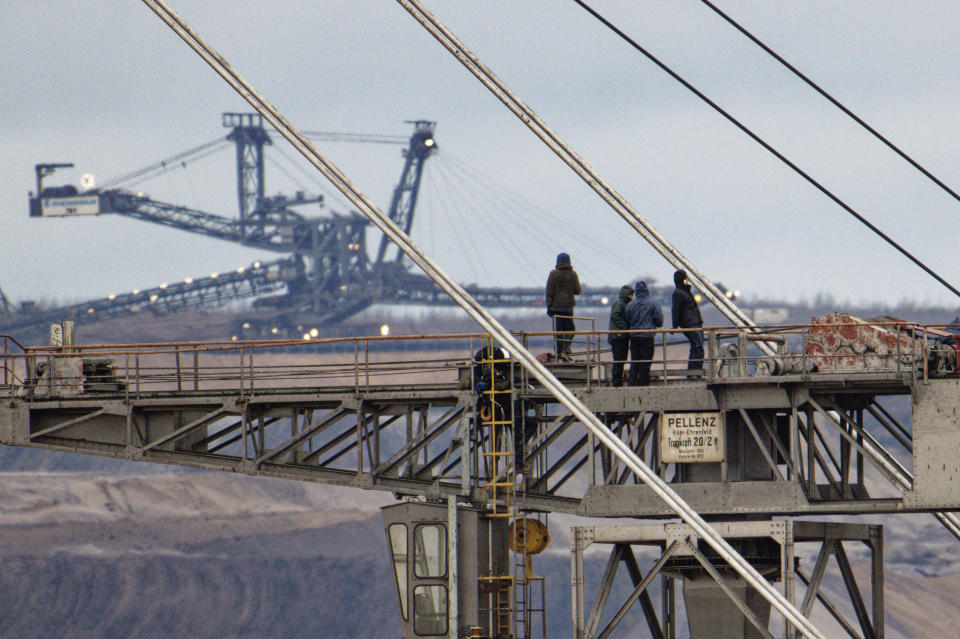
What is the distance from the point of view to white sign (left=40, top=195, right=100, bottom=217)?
185m

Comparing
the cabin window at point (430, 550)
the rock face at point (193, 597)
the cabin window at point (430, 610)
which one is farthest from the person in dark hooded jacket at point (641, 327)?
the rock face at point (193, 597)

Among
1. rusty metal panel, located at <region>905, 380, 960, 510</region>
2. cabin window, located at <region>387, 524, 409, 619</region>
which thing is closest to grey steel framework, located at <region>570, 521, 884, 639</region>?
rusty metal panel, located at <region>905, 380, 960, 510</region>

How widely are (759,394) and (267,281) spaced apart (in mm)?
160694

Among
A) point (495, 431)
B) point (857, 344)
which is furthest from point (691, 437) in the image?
point (495, 431)

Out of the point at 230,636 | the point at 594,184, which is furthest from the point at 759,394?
the point at 230,636

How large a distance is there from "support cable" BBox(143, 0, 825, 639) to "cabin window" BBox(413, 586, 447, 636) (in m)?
4.46

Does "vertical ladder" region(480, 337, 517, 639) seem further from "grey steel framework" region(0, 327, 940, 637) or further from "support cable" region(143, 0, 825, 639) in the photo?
"support cable" region(143, 0, 825, 639)

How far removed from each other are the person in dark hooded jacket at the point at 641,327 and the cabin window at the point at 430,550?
426cm

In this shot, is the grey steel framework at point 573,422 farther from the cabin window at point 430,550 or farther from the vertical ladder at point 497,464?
the cabin window at point 430,550

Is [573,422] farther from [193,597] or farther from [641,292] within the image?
[193,597]

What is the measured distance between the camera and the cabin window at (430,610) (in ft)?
92.7

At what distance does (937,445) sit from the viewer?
25922 mm

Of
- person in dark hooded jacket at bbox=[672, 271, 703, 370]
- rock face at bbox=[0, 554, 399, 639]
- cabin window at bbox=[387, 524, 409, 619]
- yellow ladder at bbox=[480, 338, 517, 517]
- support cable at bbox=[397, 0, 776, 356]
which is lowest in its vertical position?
rock face at bbox=[0, 554, 399, 639]

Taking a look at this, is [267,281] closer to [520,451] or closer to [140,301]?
[140,301]
